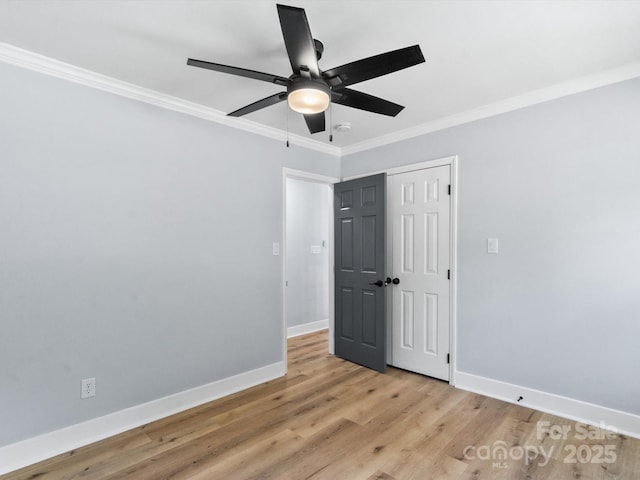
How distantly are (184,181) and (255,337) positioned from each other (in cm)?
162

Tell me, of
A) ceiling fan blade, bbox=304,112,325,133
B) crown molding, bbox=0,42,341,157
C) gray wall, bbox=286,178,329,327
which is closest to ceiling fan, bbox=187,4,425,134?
ceiling fan blade, bbox=304,112,325,133

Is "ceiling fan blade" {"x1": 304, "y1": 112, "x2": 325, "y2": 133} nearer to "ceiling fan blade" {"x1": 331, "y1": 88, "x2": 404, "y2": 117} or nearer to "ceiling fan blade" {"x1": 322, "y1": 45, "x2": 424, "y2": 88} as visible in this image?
"ceiling fan blade" {"x1": 331, "y1": 88, "x2": 404, "y2": 117}

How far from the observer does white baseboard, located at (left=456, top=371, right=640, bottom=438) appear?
230 centimetres

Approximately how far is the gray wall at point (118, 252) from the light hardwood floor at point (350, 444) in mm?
378

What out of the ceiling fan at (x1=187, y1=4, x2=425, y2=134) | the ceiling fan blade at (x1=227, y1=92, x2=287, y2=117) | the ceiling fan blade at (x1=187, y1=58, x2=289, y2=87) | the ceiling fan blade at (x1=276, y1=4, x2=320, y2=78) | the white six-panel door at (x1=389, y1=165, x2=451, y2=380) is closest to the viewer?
the ceiling fan blade at (x1=276, y1=4, x2=320, y2=78)

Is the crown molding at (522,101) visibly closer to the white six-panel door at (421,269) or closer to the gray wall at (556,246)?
the gray wall at (556,246)

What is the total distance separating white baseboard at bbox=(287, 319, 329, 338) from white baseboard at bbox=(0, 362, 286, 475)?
164 cm

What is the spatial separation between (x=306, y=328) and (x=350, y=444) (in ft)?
9.60

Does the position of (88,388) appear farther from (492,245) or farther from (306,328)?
(492,245)

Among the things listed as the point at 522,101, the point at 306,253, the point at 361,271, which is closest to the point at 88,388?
Answer: the point at 361,271

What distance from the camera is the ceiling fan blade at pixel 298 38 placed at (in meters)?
1.27

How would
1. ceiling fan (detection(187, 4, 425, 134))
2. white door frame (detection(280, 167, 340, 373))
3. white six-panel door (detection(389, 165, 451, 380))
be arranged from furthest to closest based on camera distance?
white door frame (detection(280, 167, 340, 373))
white six-panel door (detection(389, 165, 451, 380))
ceiling fan (detection(187, 4, 425, 134))

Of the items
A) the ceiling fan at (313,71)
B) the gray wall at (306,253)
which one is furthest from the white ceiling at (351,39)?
the gray wall at (306,253)

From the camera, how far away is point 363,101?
2010mm
